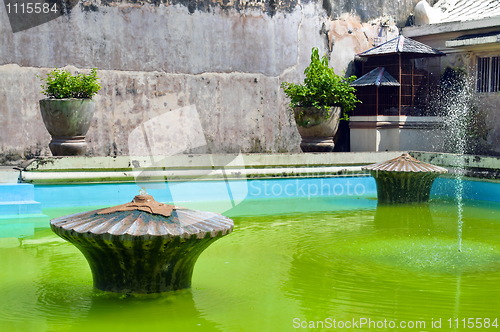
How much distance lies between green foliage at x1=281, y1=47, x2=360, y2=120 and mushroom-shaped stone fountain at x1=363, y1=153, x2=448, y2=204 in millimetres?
2536

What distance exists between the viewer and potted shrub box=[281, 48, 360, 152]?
437 inches

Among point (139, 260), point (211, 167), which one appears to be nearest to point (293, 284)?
point (139, 260)

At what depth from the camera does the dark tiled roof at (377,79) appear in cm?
1221

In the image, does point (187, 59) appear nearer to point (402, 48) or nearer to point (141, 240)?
point (402, 48)

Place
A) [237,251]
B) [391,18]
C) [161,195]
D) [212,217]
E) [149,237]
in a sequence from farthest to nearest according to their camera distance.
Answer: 1. [391,18]
2. [161,195]
3. [237,251]
4. [212,217]
5. [149,237]

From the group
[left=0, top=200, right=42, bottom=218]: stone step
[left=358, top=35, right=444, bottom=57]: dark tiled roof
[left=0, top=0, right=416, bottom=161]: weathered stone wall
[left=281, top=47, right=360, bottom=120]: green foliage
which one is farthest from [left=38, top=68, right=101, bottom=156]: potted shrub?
[left=358, top=35, right=444, bottom=57]: dark tiled roof

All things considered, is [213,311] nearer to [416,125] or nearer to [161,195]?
[161,195]

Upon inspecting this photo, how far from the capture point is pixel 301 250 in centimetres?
582

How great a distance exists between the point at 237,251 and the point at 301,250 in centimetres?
54

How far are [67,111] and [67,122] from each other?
147mm

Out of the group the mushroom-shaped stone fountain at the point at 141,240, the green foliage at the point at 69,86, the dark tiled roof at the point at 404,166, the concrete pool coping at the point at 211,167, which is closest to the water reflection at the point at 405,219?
the dark tiled roof at the point at 404,166

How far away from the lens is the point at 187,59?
11680mm

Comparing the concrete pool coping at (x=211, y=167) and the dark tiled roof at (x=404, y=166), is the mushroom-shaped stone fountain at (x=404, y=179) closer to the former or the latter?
the dark tiled roof at (x=404, y=166)

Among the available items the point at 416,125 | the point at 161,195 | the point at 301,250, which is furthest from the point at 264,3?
the point at 301,250
